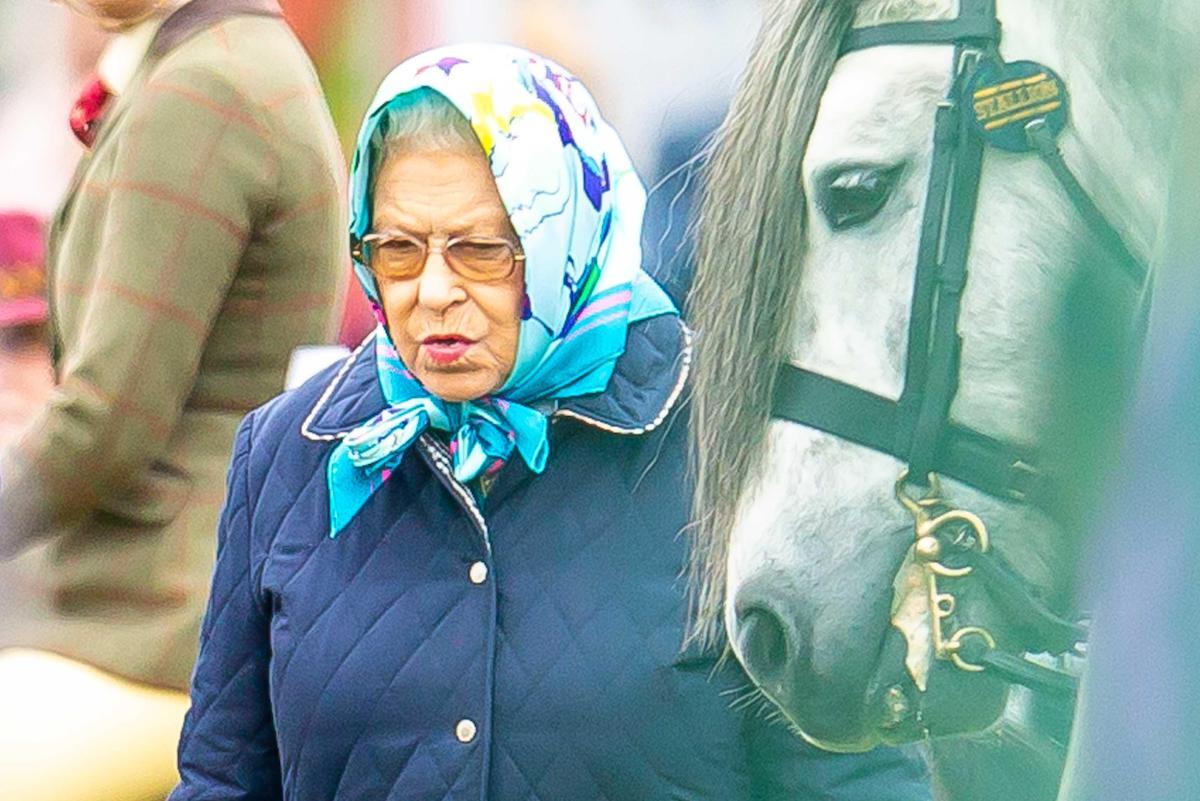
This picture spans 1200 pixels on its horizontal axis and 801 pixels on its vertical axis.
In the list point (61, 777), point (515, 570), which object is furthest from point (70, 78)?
point (515, 570)

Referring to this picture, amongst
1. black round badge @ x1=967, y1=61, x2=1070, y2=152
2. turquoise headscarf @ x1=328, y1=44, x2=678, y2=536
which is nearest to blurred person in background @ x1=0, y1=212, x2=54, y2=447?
turquoise headscarf @ x1=328, y1=44, x2=678, y2=536

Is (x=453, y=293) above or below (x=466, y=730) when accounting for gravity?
above

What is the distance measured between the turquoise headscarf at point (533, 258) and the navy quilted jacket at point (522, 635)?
0.8 inches

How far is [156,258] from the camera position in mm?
1864

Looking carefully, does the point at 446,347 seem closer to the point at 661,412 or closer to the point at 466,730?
the point at 661,412

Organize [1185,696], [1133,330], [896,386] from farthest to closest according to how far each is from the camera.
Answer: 1. [896,386]
2. [1133,330]
3. [1185,696]

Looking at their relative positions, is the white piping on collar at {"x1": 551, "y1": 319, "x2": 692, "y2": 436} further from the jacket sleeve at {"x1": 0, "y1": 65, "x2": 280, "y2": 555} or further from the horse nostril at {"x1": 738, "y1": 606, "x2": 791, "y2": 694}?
the jacket sleeve at {"x1": 0, "y1": 65, "x2": 280, "y2": 555}

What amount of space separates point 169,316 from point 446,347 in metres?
0.44

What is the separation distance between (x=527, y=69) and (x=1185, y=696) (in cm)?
75

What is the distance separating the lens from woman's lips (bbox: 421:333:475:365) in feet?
5.00

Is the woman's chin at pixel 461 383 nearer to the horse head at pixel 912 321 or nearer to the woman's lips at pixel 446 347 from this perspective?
the woman's lips at pixel 446 347

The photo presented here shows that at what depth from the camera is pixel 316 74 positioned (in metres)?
1.95

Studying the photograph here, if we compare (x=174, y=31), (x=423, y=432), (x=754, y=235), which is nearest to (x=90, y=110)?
(x=174, y=31)

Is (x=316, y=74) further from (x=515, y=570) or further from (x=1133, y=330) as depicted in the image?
(x=1133, y=330)
